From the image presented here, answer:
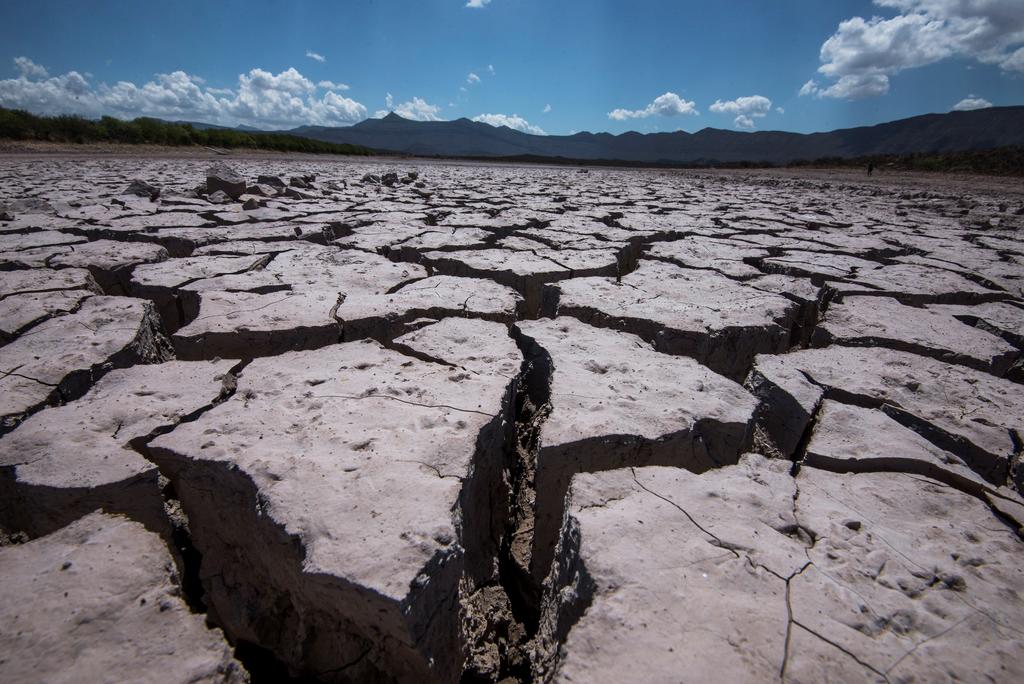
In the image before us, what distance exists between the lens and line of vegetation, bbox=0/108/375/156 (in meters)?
11.8

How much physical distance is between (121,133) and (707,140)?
6090 centimetres

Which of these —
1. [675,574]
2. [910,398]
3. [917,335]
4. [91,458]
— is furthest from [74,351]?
[917,335]

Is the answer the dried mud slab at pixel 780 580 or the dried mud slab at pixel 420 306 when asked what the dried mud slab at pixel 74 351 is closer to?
the dried mud slab at pixel 420 306

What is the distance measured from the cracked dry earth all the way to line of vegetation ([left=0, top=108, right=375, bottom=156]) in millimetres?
14516

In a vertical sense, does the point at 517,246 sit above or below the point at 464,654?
above

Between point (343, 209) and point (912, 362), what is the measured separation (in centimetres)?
371

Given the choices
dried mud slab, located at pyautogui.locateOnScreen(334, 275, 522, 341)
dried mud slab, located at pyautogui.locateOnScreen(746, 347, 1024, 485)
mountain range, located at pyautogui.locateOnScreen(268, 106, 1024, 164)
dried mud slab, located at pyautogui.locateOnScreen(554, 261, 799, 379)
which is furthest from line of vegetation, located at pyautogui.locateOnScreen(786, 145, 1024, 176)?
mountain range, located at pyautogui.locateOnScreen(268, 106, 1024, 164)

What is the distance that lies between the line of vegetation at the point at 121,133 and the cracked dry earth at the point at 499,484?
571 inches

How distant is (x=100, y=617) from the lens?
66cm

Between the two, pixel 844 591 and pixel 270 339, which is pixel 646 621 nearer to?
pixel 844 591

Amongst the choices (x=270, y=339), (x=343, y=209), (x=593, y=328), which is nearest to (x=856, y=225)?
(x=593, y=328)

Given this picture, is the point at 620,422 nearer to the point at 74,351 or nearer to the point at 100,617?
the point at 100,617

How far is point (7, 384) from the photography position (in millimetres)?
1158

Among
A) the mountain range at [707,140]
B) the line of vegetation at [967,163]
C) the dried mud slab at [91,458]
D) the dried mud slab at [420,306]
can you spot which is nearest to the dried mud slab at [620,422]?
the dried mud slab at [420,306]
